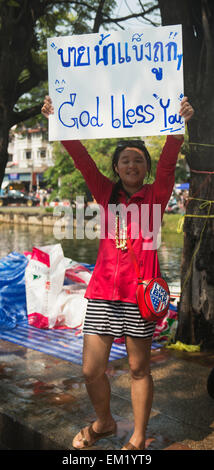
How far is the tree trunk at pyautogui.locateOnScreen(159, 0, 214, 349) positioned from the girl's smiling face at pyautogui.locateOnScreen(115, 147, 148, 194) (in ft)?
6.94

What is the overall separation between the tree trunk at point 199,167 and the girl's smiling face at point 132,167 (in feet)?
6.94

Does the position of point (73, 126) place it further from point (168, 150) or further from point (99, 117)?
point (168, 150)

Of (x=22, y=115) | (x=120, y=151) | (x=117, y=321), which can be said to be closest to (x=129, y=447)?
(x=117, y=321)

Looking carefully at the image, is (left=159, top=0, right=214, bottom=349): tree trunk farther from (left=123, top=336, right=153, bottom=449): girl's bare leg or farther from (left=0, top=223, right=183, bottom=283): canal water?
(left=0, top=223, right=183, bottom=283): canal water

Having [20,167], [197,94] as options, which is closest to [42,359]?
[197,94]

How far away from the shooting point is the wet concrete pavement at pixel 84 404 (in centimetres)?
329

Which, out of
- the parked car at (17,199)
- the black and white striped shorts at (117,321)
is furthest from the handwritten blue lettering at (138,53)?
the parked car at (17,199)

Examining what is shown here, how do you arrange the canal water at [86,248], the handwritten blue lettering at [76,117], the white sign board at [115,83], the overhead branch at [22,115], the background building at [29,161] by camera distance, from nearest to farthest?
the white sign board at [115,83]
the handwritten blue lettering at [76,117]
the overhead branch at [22,115]
the canal water at [86,248]
the background building at [29,161]

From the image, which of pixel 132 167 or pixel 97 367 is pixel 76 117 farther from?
pixel 97 367

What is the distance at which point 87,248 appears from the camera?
1833cm

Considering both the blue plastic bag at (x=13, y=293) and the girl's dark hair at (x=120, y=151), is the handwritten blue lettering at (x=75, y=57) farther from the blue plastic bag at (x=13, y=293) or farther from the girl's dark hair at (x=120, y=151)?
the blue plastic bag at (x=13, y=293)

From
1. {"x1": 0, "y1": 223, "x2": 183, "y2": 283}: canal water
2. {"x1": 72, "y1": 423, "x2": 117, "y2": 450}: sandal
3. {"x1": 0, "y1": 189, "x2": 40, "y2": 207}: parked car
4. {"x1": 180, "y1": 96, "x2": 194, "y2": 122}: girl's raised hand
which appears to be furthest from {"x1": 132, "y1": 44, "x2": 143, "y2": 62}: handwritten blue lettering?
{"x1": 0, "y1": 189, "x2": 40, "y2": 207}: parked car

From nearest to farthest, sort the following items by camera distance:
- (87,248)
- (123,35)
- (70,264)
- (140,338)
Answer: (140,338) < (123,35) < (70,264) < (87,248)
